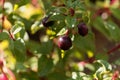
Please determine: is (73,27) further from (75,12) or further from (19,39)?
(19,39)

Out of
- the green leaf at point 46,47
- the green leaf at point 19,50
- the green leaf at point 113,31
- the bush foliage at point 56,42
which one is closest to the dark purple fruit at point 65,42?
the bush foliage at point 56,42

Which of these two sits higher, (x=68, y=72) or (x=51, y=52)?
(x=51, y=52)

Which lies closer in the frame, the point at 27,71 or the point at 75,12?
the point at 75,12

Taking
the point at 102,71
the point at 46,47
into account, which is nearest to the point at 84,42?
the point at 46,47

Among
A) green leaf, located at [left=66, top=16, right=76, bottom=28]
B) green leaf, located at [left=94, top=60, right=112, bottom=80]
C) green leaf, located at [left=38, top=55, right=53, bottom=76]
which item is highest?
green leaf, located at [left=66, top=16, right=76, bottom=28]

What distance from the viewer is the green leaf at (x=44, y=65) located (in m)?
1.92

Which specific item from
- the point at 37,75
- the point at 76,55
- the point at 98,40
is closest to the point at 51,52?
the point at 37,75

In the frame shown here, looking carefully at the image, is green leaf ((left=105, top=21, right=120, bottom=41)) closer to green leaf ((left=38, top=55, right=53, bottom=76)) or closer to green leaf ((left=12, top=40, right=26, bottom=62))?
green leaf ((left=38, top=55, right=53, bottom=76))

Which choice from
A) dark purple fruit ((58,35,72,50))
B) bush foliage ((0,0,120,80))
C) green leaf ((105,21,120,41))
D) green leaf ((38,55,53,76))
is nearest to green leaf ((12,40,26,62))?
bush foliage ((0,0,120,80))

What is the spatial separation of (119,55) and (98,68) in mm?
895

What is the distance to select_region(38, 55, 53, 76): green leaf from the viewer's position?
1.92 m

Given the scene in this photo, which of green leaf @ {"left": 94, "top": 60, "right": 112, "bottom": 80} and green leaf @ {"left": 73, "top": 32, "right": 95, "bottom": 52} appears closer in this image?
green leaf @ {"left": 94, "top": 60, "right": 112, "bottom": 80}

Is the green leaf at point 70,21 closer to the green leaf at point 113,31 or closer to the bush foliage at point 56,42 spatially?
the bush foliage at point 56,42

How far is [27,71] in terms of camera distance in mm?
2084
